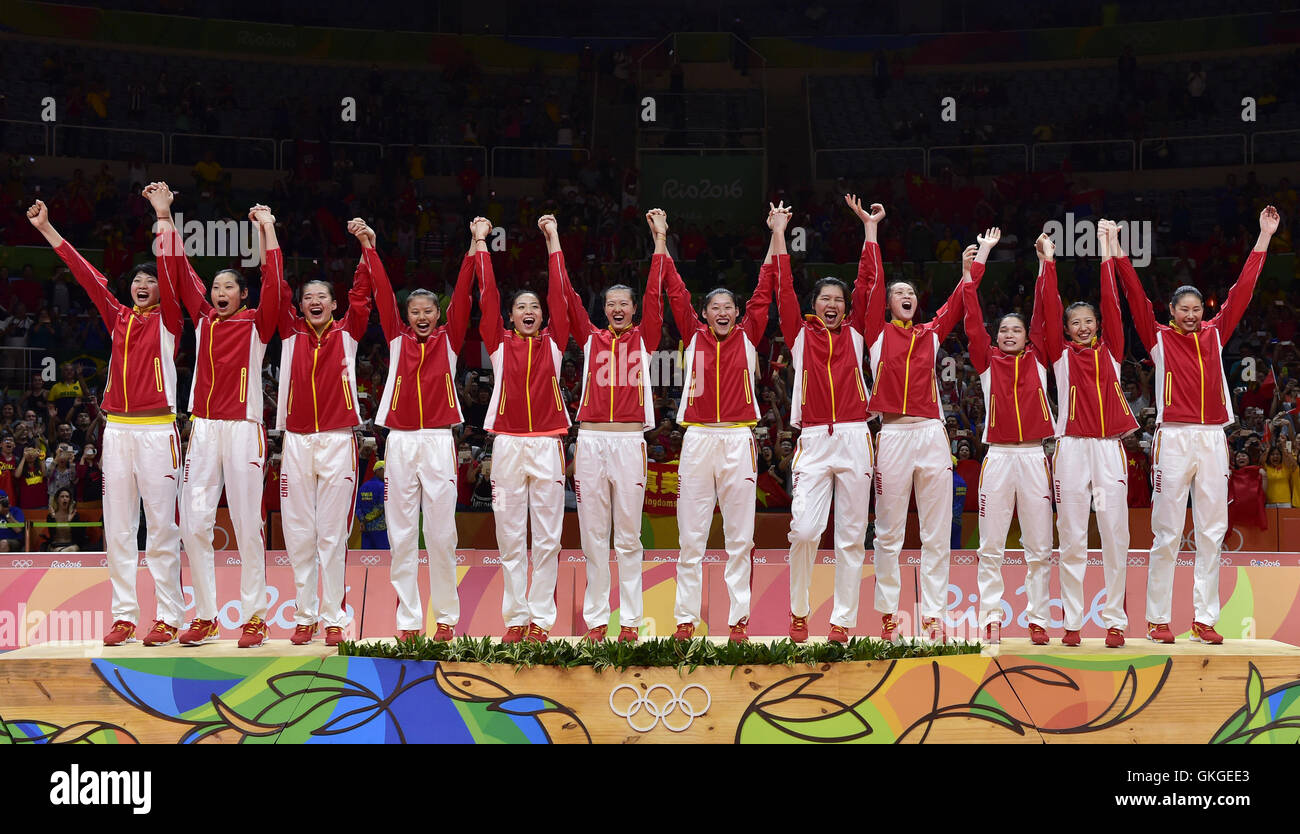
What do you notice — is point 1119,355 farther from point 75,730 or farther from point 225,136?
point 225,136

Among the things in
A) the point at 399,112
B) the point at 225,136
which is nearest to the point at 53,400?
the point at 225,136

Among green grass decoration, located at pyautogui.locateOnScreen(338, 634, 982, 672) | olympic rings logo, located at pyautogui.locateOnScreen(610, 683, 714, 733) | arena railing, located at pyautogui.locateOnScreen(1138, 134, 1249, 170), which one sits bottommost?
olympic rings logo, located at pyautogui.locateOnScreen(610, 683, 714, 733)

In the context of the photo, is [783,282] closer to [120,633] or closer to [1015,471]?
[1015,471]

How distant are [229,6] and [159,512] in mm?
14622

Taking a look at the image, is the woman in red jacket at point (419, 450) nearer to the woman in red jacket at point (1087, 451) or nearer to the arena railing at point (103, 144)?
the woman in red jacket at point (1087, 451)

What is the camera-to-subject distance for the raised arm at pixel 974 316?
8.21m

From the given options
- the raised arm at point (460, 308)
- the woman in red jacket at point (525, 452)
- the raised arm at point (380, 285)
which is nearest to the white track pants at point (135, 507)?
the raised arm at point (380, 285)

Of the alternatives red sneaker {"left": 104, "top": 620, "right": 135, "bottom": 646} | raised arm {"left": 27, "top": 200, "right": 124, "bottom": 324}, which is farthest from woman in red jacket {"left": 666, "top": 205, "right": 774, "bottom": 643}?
raised arm {"left": 27, "top": 200, "right": 124, "bottom": 324}

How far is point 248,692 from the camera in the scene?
6.80 m

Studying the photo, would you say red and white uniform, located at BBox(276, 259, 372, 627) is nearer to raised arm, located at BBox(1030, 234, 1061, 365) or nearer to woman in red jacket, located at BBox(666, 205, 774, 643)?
woman in red jacket, located at BBox(666, 205, 774, 643)

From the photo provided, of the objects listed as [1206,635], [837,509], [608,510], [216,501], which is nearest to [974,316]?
[837,509]

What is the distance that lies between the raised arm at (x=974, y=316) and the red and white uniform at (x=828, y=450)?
702 mm

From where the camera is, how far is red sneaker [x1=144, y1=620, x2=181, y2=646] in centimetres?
741

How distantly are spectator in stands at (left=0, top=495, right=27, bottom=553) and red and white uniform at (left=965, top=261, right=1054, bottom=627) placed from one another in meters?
9.02
